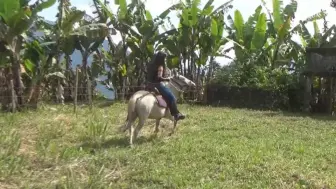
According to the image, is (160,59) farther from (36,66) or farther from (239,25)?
(239,25)

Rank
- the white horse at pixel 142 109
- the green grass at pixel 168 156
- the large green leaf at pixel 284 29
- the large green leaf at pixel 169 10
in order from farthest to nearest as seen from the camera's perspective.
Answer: the large green leaf at pixel 169 10 < the large green leaf at pixel 284 29 < the white horse at pixel 142 109 < the green grass at pixel 168 156

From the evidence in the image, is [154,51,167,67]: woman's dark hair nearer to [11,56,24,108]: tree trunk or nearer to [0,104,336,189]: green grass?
[0,104,336,189]: green grass

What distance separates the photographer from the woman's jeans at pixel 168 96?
28.3 ft

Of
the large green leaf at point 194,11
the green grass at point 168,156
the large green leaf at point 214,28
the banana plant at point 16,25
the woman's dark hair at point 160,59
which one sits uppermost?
the large green leaf at point 194,11

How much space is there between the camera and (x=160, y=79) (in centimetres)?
851

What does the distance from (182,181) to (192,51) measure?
36.4ft

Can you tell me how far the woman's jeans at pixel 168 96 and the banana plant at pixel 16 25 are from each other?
4.89 meters

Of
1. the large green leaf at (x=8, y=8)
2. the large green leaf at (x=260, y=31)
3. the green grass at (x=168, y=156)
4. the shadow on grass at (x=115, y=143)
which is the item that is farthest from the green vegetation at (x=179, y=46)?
the shadow on grass at (x=115, y=143)

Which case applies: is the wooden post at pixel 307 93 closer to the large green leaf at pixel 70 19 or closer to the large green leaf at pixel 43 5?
the large green leaf at pixel 70 19

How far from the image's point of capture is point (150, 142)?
8.50m

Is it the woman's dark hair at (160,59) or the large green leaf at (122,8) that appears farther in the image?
the large green leaf at (122,8)

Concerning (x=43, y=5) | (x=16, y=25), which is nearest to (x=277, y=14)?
(x=43, y=5)

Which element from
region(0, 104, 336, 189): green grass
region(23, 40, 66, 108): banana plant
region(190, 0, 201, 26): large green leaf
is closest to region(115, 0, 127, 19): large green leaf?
region(190, 0, 201, 26): large green leaf

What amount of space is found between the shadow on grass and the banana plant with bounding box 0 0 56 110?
15.6 ft
